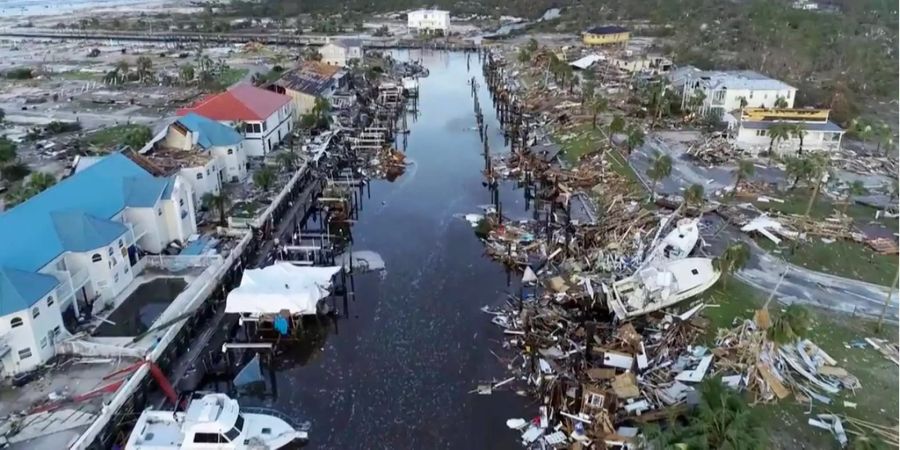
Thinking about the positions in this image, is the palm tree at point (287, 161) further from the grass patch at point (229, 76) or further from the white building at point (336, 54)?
the white building at point (336, 54)

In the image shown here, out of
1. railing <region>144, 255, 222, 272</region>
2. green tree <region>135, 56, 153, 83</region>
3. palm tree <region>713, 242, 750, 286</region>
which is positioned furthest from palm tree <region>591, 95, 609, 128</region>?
green tree <region>135, 56, 153, 83</region>

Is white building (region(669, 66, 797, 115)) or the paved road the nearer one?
the paved road

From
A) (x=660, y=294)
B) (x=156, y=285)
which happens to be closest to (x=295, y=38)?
(x=156, y=285)

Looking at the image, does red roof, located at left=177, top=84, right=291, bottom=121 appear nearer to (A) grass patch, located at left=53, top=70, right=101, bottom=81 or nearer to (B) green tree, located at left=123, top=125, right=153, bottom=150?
(B) green tree, located at left=123, top=125, right=153, bottom=150

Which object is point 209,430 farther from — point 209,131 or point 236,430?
point 209,131

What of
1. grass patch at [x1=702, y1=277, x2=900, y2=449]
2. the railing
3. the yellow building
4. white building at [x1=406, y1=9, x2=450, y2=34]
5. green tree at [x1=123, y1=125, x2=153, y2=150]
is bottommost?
grass patch at [x1=702, y1=277, x2=900, y2=449]

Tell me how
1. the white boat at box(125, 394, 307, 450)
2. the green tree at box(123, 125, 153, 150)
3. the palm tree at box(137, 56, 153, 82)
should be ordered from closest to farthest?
the white boat at box(125, 394, 307, 450), the green tree at box(123, 125, 153, 150), the palm tree at box(137, 56, 153, 82)
